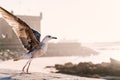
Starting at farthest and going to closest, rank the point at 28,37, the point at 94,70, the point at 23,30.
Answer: the point at 94,70
the point at 28,37
the point at 23,30

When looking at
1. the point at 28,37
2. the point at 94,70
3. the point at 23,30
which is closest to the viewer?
the point at 23,30

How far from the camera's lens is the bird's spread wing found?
40.0ft

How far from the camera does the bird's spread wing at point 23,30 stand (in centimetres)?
1219

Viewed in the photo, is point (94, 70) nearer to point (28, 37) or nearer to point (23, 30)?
point (28, 37)

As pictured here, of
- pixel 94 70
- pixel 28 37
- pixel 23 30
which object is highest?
pixel 94 70

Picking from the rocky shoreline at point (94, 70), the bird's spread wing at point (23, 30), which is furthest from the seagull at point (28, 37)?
the rocky shoreline at point (94, 70)

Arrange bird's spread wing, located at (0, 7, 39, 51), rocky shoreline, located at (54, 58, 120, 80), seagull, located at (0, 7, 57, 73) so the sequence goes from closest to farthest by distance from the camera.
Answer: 1. bird's spread wing, located at (0, 7, 39, 51)
2. seagull, located at (0, 7, 57, 73)
3. rocky shoreline, located at (54, 58, 120, 80)

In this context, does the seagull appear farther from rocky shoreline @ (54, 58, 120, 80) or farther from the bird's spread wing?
rocky shoreline @ (54, 58, 120, 80)

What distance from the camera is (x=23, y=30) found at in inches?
504

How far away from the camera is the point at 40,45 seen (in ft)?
42.9

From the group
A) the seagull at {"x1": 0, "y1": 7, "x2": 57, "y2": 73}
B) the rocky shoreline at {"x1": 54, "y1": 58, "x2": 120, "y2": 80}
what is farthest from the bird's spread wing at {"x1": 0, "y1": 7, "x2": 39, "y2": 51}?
the rocky shoreline at {"x1": 54, "y1": 58, "x2": 120, "y2": 80}

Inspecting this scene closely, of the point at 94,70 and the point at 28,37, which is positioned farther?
the point at 94,70

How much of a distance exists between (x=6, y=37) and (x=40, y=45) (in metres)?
47.8

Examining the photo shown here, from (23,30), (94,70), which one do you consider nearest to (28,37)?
(23,30)
